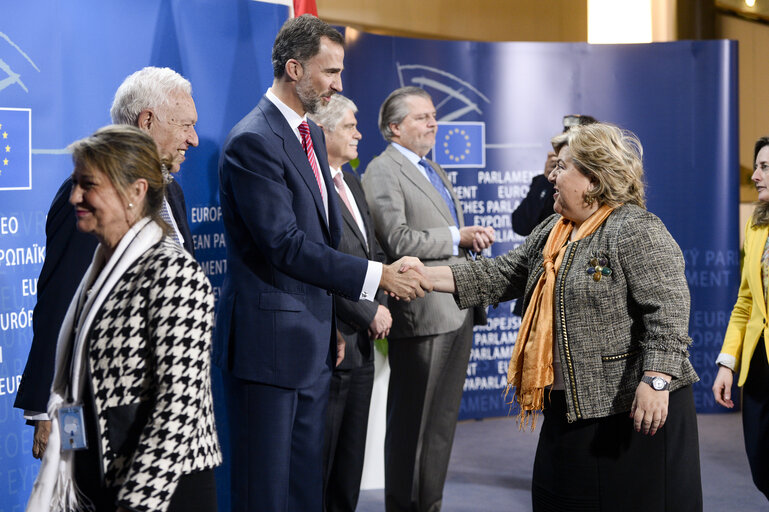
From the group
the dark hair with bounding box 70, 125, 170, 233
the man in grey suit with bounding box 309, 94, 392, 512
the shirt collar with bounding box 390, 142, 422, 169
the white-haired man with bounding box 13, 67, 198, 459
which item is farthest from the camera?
the shirt collar with bounding box 390, 142, 422, 169

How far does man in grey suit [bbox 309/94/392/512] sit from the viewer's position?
135 inches

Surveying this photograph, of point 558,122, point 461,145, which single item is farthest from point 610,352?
point 558,122

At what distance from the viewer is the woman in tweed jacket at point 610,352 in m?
2.40

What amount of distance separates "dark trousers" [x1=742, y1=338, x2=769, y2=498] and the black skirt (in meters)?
0.75

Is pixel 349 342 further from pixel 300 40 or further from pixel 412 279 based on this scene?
pixel 300 40

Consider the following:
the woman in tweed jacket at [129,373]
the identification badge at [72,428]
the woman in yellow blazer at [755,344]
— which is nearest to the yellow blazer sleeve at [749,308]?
the woman in yellow blazer at [755,344]

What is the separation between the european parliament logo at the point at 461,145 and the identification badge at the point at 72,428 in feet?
13.5

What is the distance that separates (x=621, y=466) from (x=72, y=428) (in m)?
1.44

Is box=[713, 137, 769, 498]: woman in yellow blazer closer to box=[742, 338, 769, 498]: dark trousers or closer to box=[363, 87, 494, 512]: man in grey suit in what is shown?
box=[742, 338, 769, 498]: dark trousers

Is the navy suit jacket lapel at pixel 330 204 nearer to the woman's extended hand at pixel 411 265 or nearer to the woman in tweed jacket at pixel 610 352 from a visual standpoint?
the woman's extended hand at pixel 411 265

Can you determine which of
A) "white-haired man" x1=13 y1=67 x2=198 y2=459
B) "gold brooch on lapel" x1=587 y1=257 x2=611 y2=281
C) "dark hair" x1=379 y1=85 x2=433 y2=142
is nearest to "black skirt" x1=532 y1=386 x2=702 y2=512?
"gold brooch on lapel" x1=587 y1=257 x2=611 y2=281

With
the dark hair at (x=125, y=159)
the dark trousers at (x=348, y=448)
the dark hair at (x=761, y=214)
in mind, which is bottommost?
the dark trousers at (x=348, y=448)

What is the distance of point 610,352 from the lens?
2.44m

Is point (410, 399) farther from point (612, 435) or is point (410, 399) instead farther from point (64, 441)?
point (64, 441)
